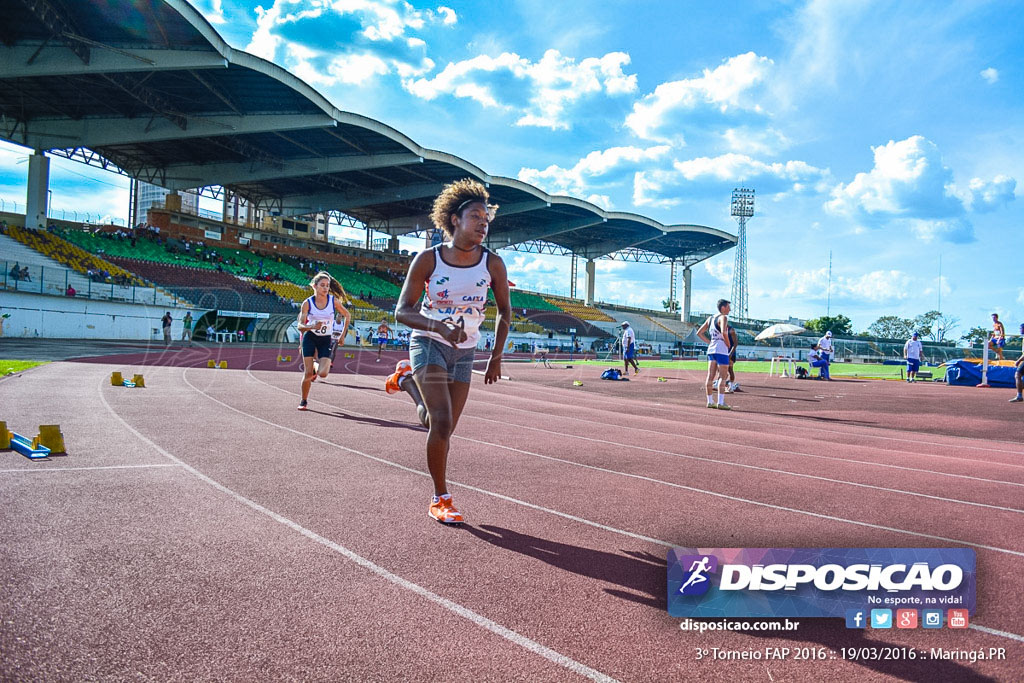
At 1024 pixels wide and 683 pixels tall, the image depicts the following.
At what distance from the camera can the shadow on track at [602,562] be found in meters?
2.94

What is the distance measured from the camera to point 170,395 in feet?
36.0

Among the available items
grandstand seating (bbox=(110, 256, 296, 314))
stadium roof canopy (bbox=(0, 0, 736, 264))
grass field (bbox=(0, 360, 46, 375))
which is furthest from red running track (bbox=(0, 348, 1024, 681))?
grandstand seating (bbox=(110, 256, 296, 314))

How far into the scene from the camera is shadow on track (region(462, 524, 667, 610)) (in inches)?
116

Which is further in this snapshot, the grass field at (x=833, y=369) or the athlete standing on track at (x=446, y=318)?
the grass field at (x=833, y=369)

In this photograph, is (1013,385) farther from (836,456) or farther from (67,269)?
(67,269)

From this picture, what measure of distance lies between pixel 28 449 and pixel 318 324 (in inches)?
170

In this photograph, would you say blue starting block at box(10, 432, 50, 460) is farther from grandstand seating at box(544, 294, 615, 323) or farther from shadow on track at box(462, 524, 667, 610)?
grandstand seating at box(544, 294, 615, 323)

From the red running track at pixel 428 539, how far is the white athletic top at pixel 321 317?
144 cm

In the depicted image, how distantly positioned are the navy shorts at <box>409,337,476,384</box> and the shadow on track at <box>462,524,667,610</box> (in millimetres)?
1049

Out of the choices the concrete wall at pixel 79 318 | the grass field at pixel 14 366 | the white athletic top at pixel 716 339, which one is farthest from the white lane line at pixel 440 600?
the concrete wall at pixel 79 318

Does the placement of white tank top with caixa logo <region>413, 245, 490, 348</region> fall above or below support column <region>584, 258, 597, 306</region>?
below

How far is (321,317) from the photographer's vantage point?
366 inches

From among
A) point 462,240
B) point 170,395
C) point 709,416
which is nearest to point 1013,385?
point 709,416

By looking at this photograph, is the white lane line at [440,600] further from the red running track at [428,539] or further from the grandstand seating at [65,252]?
the grandstand seating at [65,252]
